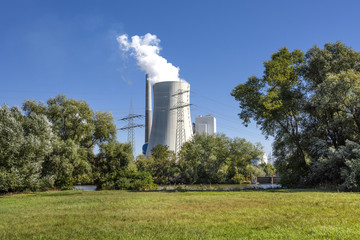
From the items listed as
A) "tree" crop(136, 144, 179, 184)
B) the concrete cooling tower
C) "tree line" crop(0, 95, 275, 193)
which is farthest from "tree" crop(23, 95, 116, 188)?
the concrete cooling tower

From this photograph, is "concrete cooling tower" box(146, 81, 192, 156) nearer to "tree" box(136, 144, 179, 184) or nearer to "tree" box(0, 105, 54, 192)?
"tree" box(136, 144, 179, 184)

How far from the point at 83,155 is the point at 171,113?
26.9 m

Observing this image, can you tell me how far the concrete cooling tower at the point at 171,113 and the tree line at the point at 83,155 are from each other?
298 inches

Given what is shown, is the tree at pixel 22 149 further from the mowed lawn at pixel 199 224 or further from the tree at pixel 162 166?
the tree at pixel 162 166

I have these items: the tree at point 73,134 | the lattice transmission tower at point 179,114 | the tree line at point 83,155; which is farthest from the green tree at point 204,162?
the tree at point 73,134

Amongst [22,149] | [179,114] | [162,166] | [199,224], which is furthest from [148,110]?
[199,224]

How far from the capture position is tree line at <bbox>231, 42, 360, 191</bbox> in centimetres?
1788

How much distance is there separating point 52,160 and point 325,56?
23082 mm

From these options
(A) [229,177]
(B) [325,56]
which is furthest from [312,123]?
(A) [229,177]

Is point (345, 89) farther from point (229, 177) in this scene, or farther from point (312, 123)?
point (229, 177)

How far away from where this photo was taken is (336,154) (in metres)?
17.3

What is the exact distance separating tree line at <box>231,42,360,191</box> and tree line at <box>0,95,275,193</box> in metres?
11.3

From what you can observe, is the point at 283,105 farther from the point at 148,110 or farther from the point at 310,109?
the point at 148,110

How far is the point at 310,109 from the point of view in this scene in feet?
68.3
